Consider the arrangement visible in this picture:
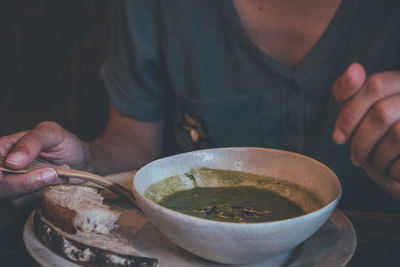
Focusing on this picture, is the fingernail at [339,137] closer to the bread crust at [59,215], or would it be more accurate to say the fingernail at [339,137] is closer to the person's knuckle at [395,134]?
the person's knuckle at [395,134]

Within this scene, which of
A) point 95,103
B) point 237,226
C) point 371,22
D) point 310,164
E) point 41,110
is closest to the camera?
point 237,226

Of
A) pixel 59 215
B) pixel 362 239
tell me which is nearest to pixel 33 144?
pixel 59 215

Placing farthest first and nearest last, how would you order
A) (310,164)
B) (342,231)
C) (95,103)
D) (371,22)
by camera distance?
(95,103), (371,22), (310,164), (342,231)

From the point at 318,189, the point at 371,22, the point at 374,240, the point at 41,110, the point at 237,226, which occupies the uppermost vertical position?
the point at 371,22

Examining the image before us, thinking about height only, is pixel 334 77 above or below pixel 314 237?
above

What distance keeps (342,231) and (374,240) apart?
0.14m

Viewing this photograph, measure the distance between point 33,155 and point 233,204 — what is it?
58cm

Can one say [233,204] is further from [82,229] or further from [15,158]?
[15,158]

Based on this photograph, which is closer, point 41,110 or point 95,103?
point 95,103

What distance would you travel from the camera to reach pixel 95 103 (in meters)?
3.25

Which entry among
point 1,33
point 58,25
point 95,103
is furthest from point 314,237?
point 1,33

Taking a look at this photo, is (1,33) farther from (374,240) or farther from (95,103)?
(374,240)

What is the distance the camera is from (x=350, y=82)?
92 centimetres

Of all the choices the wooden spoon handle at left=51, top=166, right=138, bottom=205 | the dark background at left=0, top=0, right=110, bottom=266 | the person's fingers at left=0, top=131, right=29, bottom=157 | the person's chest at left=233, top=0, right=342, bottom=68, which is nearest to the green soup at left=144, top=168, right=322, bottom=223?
the wooden spoon handle at left=51, top=166, right=138, bottom=205
